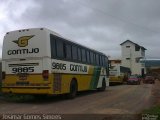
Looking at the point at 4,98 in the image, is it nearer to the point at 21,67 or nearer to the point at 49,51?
the point at 21,67

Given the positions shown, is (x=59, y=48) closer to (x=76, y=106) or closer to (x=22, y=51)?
(x=22, y=51)

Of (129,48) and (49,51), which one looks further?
(129,48)

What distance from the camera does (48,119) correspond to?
1219 centimetres

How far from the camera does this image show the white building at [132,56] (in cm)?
9675

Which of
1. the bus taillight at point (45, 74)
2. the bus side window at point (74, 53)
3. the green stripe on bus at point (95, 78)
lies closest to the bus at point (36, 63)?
the bus taillight at point (45, 74)

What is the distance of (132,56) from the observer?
97875 millimetres

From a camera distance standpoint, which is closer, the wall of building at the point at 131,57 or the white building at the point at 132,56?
the white building at the point at 132,56

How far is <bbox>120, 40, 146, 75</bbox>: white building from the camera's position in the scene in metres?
96.8

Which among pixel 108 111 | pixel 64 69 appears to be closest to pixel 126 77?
pixel 64 69

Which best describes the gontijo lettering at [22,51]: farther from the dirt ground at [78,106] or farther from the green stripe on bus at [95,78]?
the green stripe on bus at [95,78]

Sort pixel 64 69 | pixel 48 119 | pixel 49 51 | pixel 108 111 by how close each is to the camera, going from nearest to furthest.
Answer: pixel 48 119 → pixel 108 111 → pixel 49 51 → pixel 64 69

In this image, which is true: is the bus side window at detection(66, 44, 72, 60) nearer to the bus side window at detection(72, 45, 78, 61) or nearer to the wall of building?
the bus side window at detection(72, 45, 78, 61)

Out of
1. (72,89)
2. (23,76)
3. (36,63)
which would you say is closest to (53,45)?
(36,63)

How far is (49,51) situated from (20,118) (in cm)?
585
